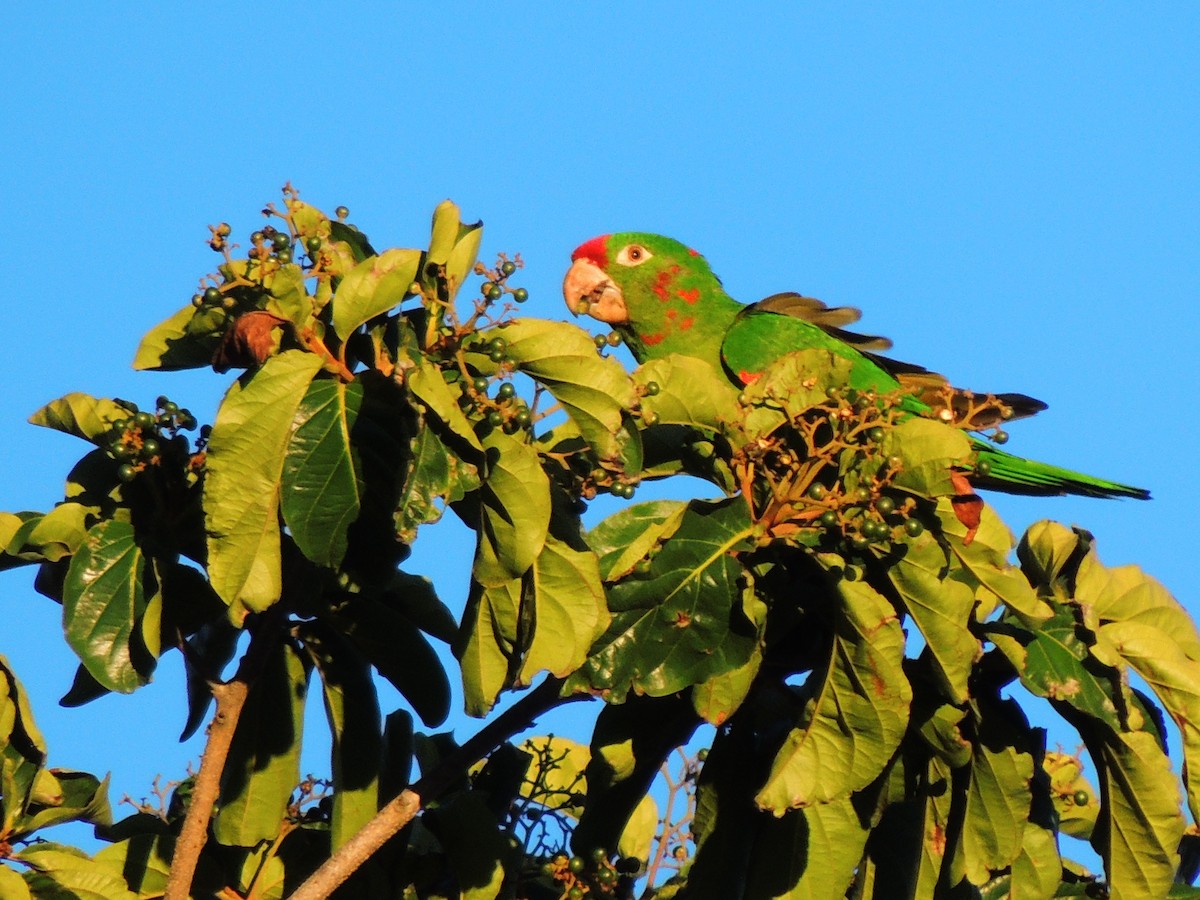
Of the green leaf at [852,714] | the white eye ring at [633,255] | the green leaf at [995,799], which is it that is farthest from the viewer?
Answer: the white eye ring at [633,255]

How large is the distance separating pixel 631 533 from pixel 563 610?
300 millimetres

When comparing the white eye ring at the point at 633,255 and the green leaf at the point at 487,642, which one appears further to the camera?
the white eye ring at the point at 633,255

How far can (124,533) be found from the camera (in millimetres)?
3104

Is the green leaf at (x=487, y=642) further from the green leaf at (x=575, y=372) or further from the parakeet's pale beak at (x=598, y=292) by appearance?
the parakeet's pale beak at (x=598, y=292)

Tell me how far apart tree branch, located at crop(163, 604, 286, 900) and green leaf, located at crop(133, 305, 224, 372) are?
0.60 m

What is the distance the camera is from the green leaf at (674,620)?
3021 mm

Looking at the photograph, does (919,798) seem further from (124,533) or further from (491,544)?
(124,533)

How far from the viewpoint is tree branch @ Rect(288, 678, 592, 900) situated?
9.76 ft

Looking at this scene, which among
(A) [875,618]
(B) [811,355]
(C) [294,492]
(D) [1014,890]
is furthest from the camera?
(D) [1014,890]

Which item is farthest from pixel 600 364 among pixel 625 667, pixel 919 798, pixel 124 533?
pixel 919 798

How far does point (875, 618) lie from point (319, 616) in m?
1.35

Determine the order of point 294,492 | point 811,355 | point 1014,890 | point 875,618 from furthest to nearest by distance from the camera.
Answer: point 1014,890, point 811,355, point 875,618, point 294,492

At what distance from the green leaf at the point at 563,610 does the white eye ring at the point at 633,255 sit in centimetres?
365

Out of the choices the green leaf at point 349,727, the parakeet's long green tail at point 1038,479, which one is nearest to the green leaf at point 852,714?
the green leaf at point 349,727
